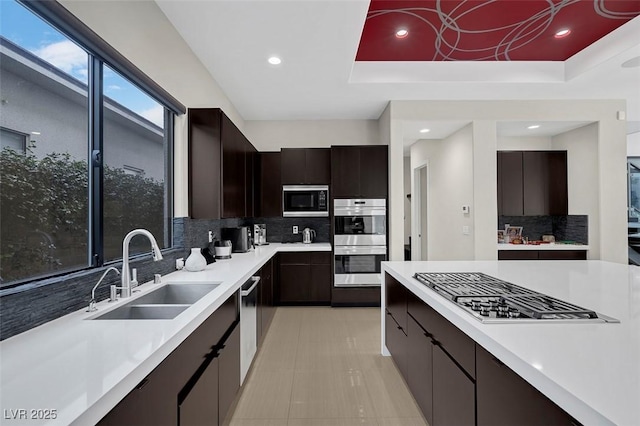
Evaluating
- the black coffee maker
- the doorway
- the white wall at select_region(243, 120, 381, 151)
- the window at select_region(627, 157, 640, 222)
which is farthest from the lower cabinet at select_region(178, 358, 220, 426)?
the window at select_region(627, 157, 640, 222)

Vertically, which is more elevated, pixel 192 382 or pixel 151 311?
pixel 151 311

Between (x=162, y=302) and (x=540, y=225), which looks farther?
(x=540, y=225)

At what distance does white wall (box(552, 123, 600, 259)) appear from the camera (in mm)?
4020

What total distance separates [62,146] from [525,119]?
189 inches

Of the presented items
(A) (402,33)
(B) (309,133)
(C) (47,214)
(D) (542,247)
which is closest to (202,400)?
(C) (47,214)

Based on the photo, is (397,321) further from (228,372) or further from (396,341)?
(228,372)

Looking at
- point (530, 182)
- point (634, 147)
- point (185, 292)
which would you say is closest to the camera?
point (185, 292)

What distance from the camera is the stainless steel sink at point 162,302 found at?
4.93ft

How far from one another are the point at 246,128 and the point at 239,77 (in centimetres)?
163

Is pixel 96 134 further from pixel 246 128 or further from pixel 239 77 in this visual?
pixel 246 128

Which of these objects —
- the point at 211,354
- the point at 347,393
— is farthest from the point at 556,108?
the point at 211,354

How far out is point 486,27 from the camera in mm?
2742

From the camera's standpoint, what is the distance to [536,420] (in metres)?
0.85

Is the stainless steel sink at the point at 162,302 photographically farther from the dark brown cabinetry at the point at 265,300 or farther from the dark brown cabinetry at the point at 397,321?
the dark brown cabinetry at the point at 397,321
